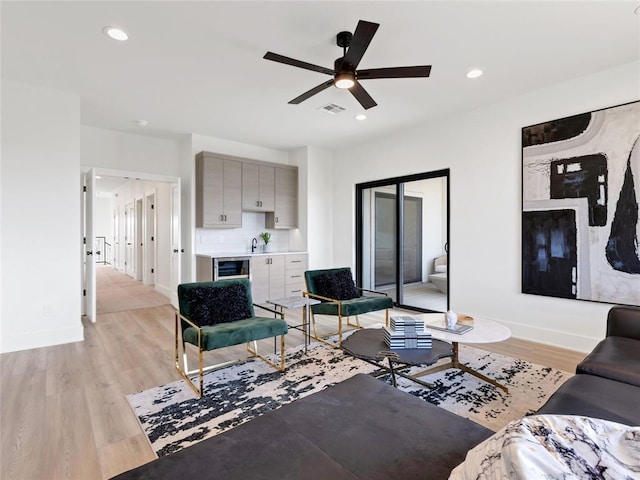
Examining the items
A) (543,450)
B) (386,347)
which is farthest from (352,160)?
(543,450)

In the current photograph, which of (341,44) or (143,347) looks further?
(143,347)

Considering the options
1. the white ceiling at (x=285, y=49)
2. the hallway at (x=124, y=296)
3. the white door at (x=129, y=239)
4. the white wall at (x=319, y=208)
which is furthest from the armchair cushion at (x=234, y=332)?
the white door at (x=129, y=239)

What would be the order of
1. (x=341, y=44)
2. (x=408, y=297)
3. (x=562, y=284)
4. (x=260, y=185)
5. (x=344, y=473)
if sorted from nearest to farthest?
(x=344, y=473) → (x=341, y=44) → (x=562, y=284) → (x=408, y=297) → (x=260, y=185)

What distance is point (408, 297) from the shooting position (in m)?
5.42

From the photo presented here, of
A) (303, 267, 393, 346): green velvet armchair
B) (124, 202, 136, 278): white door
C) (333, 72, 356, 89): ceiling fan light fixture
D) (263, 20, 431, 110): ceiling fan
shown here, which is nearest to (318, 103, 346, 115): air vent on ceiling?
(263, 20, 431, 110): ceiling fan

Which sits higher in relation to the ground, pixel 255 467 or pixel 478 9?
pixel 478 9

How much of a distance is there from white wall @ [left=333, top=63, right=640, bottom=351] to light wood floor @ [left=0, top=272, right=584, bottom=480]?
351mm

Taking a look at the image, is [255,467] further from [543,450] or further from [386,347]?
[386,347]

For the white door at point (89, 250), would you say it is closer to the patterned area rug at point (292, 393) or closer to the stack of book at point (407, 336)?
the patterned area rug at point (292, 393)

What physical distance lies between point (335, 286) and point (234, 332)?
166 centimetres

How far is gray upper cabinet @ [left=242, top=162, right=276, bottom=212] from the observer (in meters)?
5.63

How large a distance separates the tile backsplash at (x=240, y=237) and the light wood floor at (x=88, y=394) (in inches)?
61.6

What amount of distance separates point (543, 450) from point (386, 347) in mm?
1805

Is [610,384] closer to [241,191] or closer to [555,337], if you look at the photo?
[555,337]
